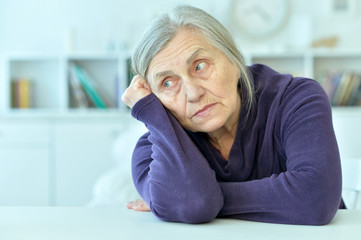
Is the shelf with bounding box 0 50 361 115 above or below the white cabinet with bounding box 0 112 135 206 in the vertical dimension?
above

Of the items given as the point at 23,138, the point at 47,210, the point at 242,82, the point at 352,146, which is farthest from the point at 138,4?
the point at 47,210

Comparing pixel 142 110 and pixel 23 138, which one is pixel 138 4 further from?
pixel 142 110

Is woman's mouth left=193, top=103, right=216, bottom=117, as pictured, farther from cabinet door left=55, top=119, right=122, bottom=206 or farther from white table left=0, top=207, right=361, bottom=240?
cabinet door left=55, top=119, right=122, bottom=206

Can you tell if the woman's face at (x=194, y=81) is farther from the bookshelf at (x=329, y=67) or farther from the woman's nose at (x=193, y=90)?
the bookshelf at (x=329, y=67)

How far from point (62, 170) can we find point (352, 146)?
242 cm

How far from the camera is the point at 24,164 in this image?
3857mm

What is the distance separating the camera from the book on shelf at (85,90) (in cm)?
406

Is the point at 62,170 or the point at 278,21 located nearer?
the point at 62,170

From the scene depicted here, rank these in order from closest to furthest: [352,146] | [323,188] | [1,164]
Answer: [323,188] < [352,146] < [1,164]

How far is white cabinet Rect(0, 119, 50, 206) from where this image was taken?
384 centimetres

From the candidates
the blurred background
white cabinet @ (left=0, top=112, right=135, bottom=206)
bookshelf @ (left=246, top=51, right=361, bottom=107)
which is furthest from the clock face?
white cabinet @ (left=0, top=112, right=135, bottom=206)

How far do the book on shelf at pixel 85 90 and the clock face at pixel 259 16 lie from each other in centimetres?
132

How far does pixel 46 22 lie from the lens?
14.0 feet

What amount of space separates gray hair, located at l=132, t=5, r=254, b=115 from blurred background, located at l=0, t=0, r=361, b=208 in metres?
2.43
